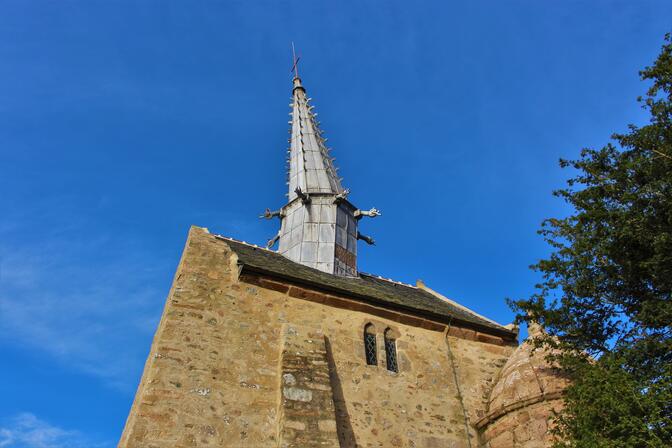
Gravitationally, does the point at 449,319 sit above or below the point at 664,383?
above

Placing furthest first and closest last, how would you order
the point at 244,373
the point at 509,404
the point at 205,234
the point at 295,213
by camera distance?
the point at 295,213 < the point at 205,234 < the point at 509,404 < the point at 244,373

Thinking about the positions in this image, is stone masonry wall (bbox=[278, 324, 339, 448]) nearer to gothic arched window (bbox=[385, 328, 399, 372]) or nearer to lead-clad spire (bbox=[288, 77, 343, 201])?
gothic arched window (bbox=[385, 328, 399, 372])

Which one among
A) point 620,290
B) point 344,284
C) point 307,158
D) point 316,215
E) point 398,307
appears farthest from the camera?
point 307,158

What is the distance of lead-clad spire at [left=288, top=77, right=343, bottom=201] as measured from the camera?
21.2 meters

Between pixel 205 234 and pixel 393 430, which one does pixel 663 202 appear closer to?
pixel 393 430

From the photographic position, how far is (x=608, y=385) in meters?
9.56

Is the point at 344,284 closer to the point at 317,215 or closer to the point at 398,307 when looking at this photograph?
the point at 398,307

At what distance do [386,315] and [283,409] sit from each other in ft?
15.4

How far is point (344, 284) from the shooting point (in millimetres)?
15898

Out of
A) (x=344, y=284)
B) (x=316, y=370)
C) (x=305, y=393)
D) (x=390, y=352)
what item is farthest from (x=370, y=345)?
(x=305, y=393)

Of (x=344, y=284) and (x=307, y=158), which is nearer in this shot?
(x=344, y=284)

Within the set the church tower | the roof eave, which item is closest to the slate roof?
the roof eave

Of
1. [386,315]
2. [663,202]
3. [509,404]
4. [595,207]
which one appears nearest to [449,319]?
[386,315]

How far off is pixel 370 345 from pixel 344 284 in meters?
2.17
